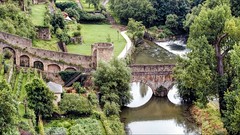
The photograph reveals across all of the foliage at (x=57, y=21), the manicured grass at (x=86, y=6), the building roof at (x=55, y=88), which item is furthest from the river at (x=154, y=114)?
the manicured grass at (x=86, y=6)

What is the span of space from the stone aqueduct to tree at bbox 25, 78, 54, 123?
12247 mm

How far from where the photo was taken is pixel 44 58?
55.6 meters

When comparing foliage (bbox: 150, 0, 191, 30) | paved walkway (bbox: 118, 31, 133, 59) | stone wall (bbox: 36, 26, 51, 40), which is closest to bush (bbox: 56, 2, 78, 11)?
paved walkway (bbox: 118, 31, 133, 59)

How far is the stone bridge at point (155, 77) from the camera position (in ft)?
179

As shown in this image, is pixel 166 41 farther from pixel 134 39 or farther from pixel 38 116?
pixel 38 116

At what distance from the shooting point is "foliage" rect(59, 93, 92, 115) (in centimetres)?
4538

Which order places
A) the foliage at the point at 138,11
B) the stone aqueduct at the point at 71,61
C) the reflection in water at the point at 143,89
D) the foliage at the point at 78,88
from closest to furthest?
the foliage at the point at 78,88 < the stone aqueduct at the point at 71,61 < the reflection in water at the point at 143,89 < the foliage at the point at 138,11

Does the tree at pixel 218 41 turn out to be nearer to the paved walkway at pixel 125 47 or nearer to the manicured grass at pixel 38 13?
the paved walkway at pixel 125 47

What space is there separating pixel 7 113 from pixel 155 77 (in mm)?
25255

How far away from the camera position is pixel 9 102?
1275 inches

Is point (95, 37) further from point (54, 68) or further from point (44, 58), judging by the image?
point (44, 58)

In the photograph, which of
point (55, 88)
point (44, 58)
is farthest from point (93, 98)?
point (44, 58)

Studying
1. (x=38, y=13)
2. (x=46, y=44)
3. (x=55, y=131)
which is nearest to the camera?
(x=55, y=131)

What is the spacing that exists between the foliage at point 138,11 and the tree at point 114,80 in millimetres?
39575
